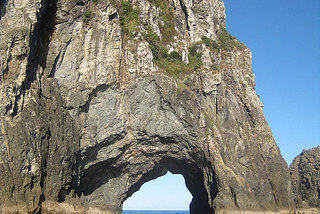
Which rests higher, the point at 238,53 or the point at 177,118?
the point at 238,53

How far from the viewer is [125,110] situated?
29250mm

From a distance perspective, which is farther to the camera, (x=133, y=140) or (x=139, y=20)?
(x=139, y=20)

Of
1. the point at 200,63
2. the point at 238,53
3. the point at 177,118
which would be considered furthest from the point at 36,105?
the point at 238,53

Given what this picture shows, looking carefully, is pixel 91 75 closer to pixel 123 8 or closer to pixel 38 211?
pixel 123 8

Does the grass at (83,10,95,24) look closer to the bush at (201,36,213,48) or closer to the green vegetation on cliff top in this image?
the green vegetation on cliff top

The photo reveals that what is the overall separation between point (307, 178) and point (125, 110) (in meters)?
28.2

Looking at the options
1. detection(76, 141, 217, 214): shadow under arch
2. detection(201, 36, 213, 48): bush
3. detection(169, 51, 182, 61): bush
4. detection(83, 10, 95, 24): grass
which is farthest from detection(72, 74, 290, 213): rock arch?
detection(201, 36, 213, 48): bush

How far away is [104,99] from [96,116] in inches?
61.7

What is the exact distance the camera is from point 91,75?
27.4 metres

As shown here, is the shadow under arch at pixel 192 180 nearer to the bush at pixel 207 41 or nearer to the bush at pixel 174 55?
the bush at pixel 174 55

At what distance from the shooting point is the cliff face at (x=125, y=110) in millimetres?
22125

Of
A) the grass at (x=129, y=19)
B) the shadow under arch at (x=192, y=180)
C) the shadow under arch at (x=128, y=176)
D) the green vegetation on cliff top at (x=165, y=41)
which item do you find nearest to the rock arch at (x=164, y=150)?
the shadow under arch at (x=128, y=176)

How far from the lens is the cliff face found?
22.1 m

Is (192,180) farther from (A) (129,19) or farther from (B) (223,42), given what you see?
(A) (129,19)
